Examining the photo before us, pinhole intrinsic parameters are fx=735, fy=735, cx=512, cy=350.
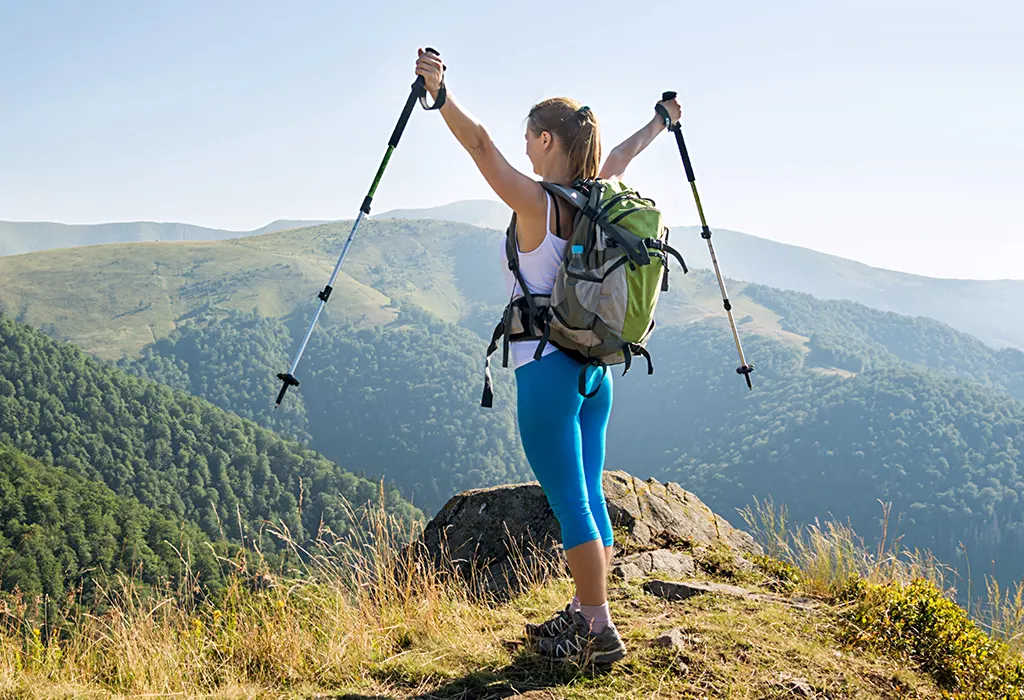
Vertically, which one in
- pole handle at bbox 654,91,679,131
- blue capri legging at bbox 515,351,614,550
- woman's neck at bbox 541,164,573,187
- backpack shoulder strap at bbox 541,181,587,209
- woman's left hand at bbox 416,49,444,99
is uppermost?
pole handle at bbox 654,91,679,131

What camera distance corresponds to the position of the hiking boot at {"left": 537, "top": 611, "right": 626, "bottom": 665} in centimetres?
266

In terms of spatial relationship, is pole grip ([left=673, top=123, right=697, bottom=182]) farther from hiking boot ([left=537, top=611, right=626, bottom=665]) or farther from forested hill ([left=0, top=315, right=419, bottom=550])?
forested hill ([left=0, top=315, right=419, bottom=550])

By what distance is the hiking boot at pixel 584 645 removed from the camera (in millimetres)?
2662

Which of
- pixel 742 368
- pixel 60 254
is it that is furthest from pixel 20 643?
pixel 60 254

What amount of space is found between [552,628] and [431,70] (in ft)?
6.85

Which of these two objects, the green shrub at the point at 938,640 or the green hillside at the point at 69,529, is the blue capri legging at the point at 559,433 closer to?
the green shrub at the point at 938,640

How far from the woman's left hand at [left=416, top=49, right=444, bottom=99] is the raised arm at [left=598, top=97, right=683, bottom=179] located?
1.14 metres

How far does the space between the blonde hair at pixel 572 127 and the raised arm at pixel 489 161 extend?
27cm

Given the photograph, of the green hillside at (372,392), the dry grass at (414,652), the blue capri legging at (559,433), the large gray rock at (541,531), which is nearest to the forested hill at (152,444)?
the green hillside at (372,392)

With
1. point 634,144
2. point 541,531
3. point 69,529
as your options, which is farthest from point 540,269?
point 69,529

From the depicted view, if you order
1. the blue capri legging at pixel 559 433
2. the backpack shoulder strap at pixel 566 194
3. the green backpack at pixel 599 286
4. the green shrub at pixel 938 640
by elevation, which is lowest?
the green shrub at pixel 938 640

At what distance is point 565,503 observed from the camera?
8.57 ft

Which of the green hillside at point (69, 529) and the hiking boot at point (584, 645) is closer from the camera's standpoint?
the hiking boot at point (584, 645)

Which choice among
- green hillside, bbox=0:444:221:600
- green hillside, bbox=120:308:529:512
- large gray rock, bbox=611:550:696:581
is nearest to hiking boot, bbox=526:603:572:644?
large gray rock, bbox=611:550:696:581
